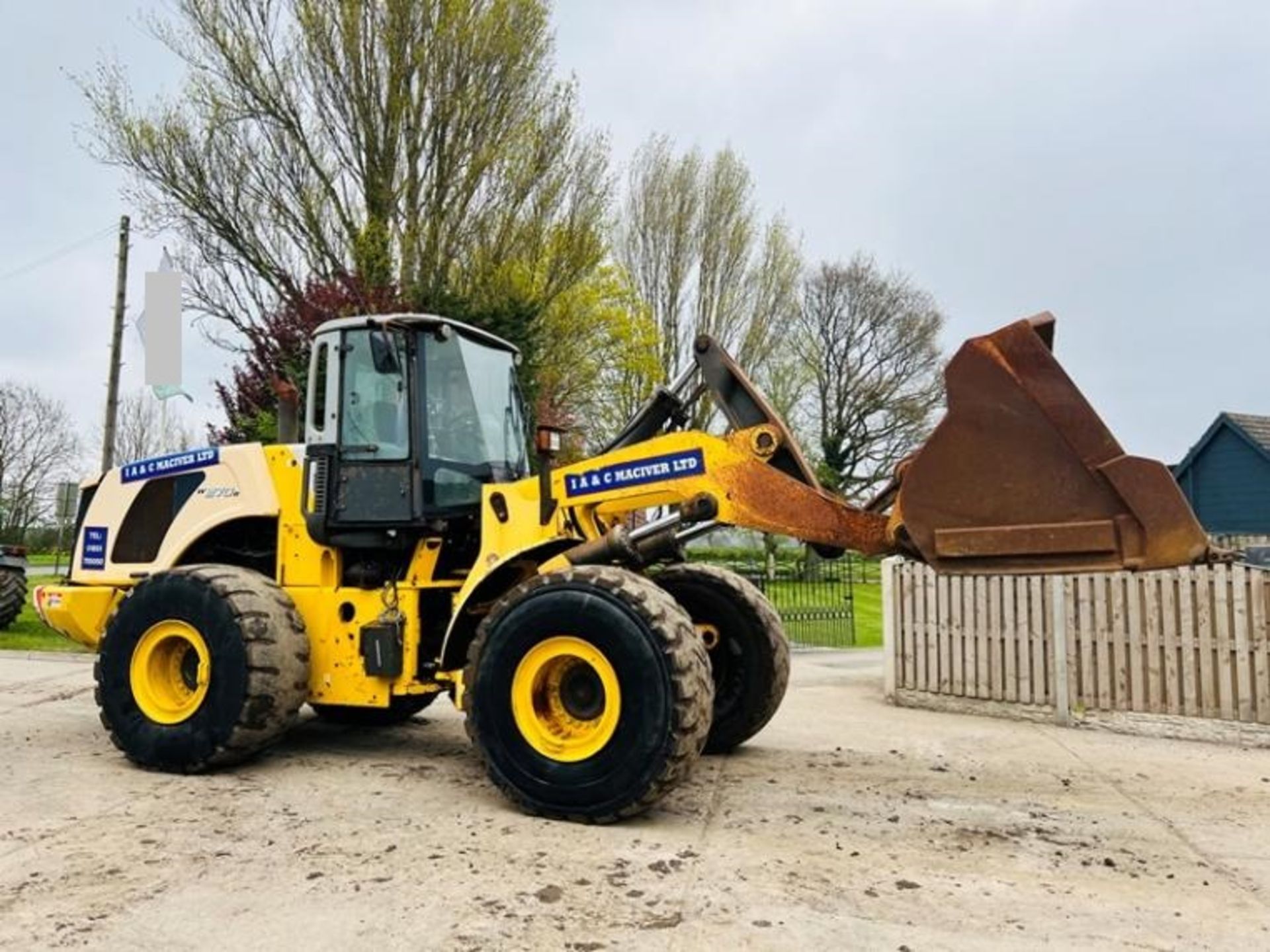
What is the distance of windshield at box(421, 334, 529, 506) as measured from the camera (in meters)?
6.12

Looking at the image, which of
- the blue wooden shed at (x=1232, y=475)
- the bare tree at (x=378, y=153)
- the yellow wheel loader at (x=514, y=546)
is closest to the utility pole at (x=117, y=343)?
the bare tree at (x=378, y=153)

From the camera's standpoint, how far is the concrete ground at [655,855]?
3477 mm

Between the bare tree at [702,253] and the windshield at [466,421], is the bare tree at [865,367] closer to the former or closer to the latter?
the bare tree at [702,253]

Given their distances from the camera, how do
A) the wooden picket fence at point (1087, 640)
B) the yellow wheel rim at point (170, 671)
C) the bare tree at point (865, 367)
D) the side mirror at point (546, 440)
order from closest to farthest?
the side mirror at point (546, 440), the yellow wheel rim at point (170, 671), the wooden picket fence at point (1087, 640), the bare tree at point (865, 367)

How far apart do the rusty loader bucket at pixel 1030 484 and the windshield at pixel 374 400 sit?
3066mm

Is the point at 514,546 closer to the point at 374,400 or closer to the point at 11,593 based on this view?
the point at 374,400

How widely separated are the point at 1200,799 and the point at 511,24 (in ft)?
54.4

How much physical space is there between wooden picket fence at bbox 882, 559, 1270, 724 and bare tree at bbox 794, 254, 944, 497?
26566mm

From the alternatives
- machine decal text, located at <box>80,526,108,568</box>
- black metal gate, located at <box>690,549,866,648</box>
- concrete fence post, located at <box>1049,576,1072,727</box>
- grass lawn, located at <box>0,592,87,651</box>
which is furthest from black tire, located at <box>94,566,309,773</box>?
grass lawn, located at <box>0,592,87,651</box>

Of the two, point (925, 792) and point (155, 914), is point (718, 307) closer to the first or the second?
point (925, 792)

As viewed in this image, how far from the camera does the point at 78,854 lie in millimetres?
4262

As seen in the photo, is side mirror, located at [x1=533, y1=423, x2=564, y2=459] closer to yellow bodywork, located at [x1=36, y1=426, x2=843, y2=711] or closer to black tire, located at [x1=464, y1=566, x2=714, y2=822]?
yellow bodywork, located at [x1=36, y1=426, x2=843, y2=711]

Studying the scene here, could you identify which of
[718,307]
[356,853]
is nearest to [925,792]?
[356,853]

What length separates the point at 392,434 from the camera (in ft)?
19.9
